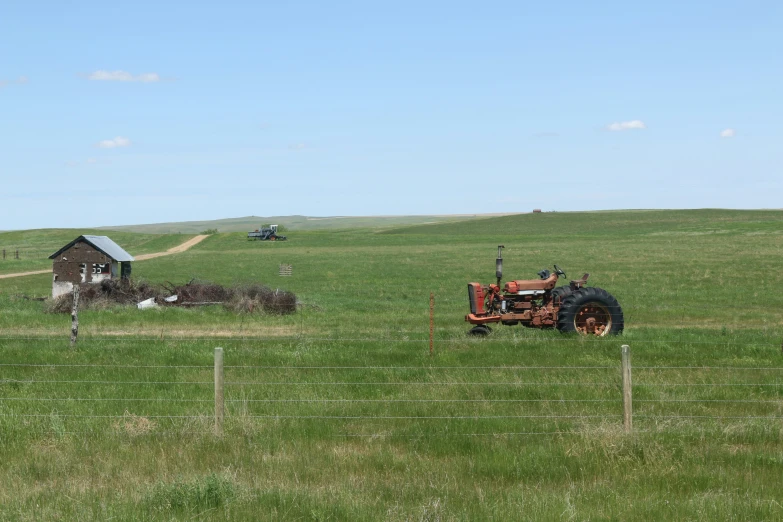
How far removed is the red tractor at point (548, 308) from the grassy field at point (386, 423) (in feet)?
1.37

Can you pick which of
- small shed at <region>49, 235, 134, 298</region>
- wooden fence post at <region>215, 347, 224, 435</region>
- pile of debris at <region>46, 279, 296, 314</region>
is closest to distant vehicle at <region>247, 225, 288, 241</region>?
small shed at <region>49, 235, 134, 298</region>

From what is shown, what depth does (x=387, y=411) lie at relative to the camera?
1060 centimetres

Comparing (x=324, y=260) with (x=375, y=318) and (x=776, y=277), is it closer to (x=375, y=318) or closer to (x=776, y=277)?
(x=776, y=277)

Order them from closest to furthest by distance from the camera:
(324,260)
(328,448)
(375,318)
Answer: (328,448) < (375,318) < (324,260)

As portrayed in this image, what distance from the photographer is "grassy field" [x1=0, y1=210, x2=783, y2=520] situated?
23.4 feet

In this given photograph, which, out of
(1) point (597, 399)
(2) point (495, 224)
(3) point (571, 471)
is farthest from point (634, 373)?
(2) point (495, 224)

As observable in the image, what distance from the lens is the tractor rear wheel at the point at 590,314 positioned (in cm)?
1748

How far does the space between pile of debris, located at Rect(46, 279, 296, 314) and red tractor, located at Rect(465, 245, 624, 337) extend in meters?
8.53

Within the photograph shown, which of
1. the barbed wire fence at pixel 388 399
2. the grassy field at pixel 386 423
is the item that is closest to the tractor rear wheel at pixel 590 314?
the grassy field at pixel 386 423

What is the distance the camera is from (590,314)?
704 inches

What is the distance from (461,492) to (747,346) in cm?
1066

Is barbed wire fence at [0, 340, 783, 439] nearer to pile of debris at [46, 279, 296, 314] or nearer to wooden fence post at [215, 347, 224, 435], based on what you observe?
wooden fence post at [215, 347, 224, 435]

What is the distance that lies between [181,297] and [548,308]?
13.1m

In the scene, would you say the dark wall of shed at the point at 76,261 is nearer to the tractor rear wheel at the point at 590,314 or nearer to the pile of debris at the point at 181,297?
the pile of debris at the point at 181,297
